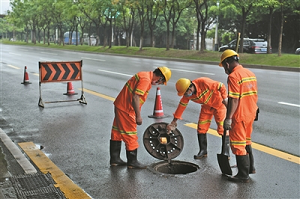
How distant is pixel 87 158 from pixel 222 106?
Answer: 201 cm

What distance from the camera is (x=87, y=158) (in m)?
5.71

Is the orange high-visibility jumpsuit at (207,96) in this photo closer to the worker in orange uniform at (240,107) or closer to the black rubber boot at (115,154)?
the worker in orange uniform at (240,107)

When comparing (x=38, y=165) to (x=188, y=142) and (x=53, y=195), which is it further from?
(x=188, y=142)

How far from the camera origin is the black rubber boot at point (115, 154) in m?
5.34

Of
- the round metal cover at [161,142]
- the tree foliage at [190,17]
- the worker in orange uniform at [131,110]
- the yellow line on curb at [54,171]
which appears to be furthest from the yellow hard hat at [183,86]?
the tree foliage at [190,17]

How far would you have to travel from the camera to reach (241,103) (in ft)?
15.0

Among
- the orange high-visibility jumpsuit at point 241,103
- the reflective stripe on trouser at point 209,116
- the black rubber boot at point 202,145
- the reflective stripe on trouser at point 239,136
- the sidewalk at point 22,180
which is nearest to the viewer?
the sidewalk at point 22,180

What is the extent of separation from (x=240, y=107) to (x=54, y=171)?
2.41 meters

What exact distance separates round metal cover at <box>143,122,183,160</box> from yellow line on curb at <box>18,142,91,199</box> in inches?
46.2

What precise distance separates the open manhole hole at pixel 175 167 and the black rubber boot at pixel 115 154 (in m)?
0.44

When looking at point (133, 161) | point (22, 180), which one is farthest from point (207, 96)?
point (22, 180)

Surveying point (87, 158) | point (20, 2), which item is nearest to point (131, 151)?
point (87, 158)

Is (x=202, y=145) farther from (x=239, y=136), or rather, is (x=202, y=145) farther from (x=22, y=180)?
(x=22, y=180)

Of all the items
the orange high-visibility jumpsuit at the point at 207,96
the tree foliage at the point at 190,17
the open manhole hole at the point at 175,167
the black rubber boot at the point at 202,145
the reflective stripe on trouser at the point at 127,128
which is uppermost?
the tree foliage at the point at 190,17
